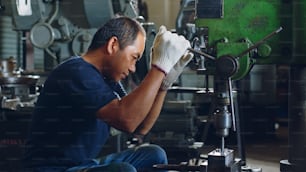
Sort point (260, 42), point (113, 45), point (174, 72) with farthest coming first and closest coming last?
point (174, 72)
point (113, 45)
point (260, 42)

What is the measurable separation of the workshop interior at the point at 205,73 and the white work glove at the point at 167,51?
36mm

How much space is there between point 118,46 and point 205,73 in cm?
28

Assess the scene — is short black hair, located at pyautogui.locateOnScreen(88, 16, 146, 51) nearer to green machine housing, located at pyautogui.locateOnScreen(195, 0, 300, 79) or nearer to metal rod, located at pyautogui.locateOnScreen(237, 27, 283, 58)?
green machine housing, located at pyautogui.locateOnScreen(195, 0, 300, 79)

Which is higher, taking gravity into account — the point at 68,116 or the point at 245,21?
the point at 245,21

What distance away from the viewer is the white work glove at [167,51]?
1486 millimetres

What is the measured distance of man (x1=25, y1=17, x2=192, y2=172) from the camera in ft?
4.84

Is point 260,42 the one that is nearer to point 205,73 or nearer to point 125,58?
point 205,73

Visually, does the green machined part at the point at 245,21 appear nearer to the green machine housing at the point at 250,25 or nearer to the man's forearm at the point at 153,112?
the green machine housing at the point at 250,25

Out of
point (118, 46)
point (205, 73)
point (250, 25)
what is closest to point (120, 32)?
point (118, 46)

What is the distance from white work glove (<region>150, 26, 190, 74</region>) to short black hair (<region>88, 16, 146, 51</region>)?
0.10m

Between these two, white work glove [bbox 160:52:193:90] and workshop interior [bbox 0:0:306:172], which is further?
white work glove [bbox 160:52:193:90]

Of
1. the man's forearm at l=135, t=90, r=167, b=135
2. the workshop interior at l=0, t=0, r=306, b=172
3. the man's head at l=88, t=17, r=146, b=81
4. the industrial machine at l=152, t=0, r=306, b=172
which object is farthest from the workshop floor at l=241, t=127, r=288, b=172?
the man's head at l=88, t=17, r=146, b=81

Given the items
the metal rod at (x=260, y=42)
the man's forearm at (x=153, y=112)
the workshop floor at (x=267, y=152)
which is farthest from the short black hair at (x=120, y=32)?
the workshop floor at (x=267, y=152)

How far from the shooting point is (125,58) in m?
1.56
